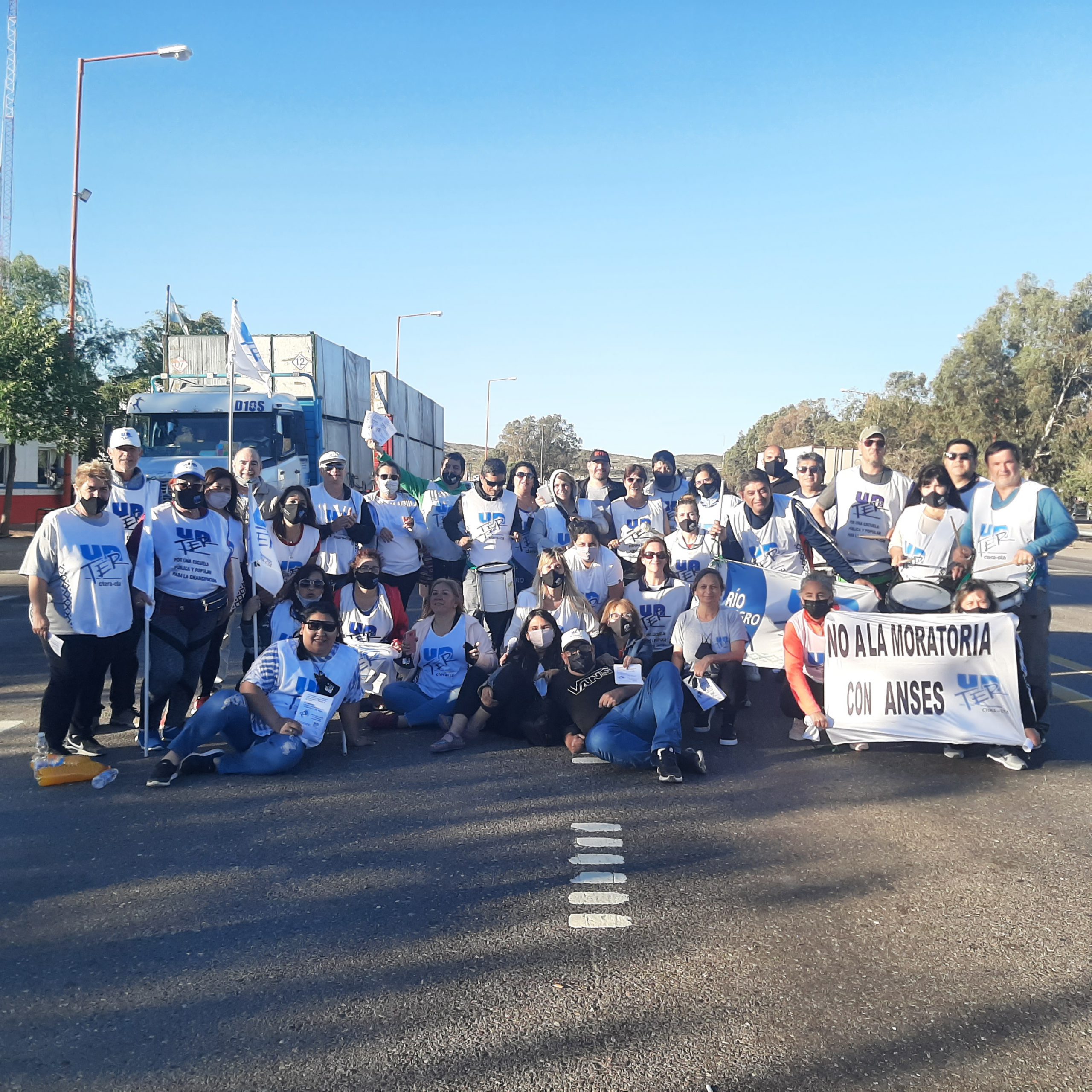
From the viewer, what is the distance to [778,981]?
142 inches

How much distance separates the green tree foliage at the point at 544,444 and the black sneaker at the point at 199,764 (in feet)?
240

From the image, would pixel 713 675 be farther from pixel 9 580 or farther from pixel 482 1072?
pixel 9 580

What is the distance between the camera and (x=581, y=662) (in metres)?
6.85

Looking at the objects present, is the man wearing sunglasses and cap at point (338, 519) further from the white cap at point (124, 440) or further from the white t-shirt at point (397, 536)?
the white cap at point (124, 440)

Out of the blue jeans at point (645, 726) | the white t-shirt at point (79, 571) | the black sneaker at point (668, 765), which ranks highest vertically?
the white t-shirt at point (79, 571)

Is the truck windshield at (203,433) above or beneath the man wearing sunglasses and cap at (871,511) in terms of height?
above

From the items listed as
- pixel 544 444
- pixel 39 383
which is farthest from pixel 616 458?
pixel 39 383

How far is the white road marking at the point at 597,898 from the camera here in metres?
4.30

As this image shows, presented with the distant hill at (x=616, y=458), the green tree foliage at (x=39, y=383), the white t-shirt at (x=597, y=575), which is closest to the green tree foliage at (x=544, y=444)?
the distant hill at (x=616, y=458)

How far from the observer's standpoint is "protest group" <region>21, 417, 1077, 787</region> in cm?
629

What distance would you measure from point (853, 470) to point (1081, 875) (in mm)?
4366

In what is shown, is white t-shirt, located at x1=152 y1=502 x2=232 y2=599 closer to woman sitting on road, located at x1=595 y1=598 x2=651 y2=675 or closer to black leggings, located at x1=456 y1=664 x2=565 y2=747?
black leggings, located at x1=456 y1=664 x2=565 y2=747

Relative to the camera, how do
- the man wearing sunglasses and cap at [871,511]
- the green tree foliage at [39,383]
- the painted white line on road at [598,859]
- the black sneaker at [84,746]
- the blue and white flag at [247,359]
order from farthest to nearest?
the green tree foliage at [39,383]
the blue and white flag at [247,359]
the man wearing sunglasses and cap at [871,511]
the black sneaker at [84,746]
the painted white line on road at [598,859]

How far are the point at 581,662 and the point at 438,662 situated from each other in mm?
1284
